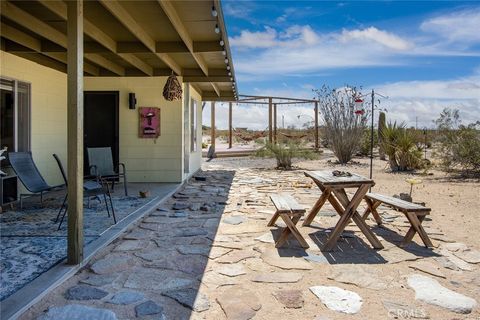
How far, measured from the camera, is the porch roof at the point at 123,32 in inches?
176

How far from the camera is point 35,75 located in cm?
669

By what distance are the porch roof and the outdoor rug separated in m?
2.20

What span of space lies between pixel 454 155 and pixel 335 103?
4963 millimetres

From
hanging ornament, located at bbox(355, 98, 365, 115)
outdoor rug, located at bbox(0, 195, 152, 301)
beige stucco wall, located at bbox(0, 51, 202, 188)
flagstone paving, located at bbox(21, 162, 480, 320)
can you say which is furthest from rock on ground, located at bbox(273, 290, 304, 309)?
hanging ornament, located at bbox(355, 98, 365, 115)

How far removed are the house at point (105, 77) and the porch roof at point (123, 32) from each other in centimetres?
1

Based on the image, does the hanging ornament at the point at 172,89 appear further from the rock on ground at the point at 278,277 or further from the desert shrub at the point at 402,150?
the desert shrub at the point at 402,150

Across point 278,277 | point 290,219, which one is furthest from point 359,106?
point 278,277

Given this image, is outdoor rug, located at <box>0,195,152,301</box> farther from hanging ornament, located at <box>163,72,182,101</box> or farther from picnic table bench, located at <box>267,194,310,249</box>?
hanging ornament, located at <box>163,72,182,101</box>

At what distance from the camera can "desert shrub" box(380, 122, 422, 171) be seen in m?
11.2

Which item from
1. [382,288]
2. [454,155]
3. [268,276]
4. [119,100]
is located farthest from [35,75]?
[454,155]

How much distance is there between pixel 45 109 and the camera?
7.09 metres

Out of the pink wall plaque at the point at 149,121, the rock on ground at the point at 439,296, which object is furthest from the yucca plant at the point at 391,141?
the rock on ground at the point at 439,296

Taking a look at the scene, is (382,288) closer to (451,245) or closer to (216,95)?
(451,245)

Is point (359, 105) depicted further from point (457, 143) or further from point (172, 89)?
point (172, 89)
